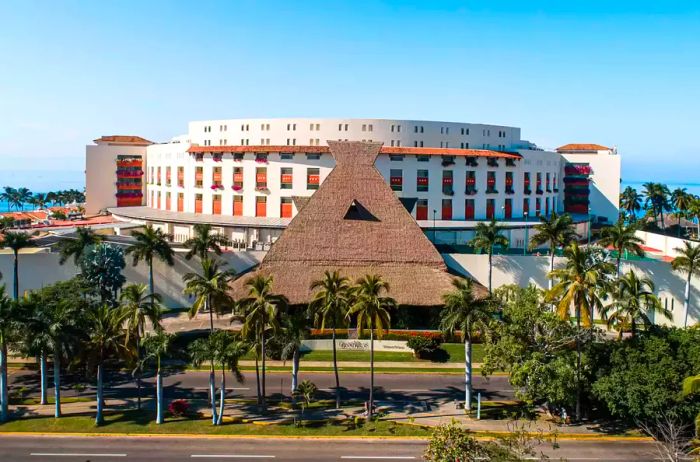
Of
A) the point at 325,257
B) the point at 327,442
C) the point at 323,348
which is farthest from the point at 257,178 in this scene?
the point at 327,442

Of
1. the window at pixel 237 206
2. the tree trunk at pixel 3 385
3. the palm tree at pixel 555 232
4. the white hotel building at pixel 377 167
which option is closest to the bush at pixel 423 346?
the palm tree at pixel 555 232

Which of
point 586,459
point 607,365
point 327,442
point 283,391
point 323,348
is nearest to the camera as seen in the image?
point 586,459

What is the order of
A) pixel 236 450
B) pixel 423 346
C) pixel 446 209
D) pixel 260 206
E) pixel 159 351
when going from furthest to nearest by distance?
1. pixel 260 206
2. pixel 446 209
3. pixel 423 346
4. pixel 159 351
5. pixel 236 450

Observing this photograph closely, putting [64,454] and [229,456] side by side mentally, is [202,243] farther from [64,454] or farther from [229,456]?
[229,456]

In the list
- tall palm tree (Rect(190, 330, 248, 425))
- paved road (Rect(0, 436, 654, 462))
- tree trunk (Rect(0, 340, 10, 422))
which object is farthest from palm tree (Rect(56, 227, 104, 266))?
tall palm tree (Rect(190, 330, 248, 425))

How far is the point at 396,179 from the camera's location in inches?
3932

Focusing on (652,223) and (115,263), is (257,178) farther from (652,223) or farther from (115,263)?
(652,223)

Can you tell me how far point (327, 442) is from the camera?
41875 mm

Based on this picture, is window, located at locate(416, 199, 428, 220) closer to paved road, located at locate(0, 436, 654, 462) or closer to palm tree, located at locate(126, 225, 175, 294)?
palm tree, located at locate(126, 225, 175, 294)

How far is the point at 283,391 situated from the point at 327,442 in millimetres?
10495

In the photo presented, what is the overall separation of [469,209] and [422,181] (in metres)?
10.5

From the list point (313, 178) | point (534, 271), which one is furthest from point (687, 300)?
point (313, 178)

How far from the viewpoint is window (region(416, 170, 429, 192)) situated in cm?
10044

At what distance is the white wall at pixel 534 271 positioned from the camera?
68500 millimetres
